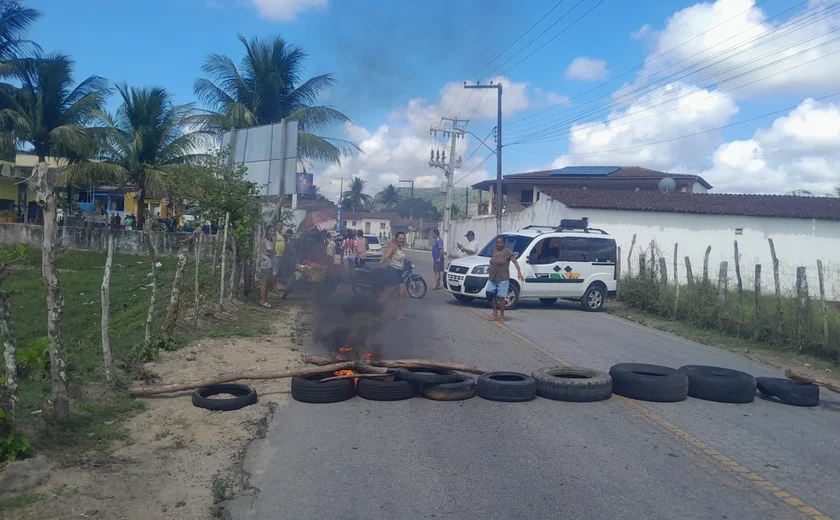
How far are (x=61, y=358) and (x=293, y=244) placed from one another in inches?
590

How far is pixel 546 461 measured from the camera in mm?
5938

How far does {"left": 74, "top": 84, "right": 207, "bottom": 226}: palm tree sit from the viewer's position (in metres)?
30.2

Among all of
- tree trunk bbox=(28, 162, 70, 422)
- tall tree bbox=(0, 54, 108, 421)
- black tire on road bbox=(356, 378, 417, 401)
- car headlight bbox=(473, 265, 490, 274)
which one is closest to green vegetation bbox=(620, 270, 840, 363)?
car headlight bbox=(473, 265, 490, 274)

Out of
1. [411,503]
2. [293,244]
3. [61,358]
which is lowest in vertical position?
[411,503]

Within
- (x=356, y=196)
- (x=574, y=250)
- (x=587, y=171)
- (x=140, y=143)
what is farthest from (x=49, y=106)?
(x=356, y=196)

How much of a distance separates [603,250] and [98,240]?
2125 centimetres

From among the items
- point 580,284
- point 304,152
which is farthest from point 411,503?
point 304,152

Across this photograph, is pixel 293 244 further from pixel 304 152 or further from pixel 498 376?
pixel 498 376

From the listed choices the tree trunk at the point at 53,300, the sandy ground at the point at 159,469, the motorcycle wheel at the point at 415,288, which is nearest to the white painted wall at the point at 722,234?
the motorcycle wheel at the point at 415,288

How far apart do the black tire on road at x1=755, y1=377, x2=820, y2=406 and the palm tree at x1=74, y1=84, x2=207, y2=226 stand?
26.1 metres

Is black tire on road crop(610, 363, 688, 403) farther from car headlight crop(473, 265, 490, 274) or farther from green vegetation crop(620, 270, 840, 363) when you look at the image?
car headlight crop(473, 265, 490, 274)

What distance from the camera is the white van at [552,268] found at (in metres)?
17.7

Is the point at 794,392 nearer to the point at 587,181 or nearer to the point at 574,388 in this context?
the point at 574,388

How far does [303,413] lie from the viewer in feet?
24.5
